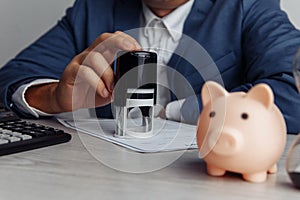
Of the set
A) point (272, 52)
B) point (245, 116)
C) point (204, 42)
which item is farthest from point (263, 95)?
point (204, 42)

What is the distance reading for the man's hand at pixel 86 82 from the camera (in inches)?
28.6

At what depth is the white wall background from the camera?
1.46 meters

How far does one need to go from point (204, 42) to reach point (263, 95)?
23.0 inches

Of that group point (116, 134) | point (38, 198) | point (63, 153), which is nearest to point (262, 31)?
point (116, 134)

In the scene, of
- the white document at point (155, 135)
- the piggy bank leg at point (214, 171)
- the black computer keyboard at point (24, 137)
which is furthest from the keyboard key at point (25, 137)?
the piggy bank leg at point (214, 171)

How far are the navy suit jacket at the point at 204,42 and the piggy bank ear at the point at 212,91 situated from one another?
0.32 m

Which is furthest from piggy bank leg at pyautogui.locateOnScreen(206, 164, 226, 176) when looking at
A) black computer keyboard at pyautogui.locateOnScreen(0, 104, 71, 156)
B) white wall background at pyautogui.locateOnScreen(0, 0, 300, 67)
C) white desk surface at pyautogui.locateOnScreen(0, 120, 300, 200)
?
white wall background at pyautogui.locateOnScreen(0, 0, 300, 67)

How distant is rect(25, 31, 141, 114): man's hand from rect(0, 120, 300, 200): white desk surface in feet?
0.60

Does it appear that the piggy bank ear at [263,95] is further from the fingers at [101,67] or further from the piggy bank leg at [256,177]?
the fingers at [101,67]

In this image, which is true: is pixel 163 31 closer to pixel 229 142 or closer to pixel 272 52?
pixel 272 52

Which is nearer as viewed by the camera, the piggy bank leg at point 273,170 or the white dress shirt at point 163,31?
the piggy bank leg at point 273,170

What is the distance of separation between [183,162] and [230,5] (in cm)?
56

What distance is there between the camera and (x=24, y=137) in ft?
2.04

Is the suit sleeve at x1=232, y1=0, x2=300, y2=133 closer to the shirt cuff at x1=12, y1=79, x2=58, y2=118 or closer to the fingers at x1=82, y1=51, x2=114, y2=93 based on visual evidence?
the fingers at x1=82, y1=51, x2=114, y2=93
